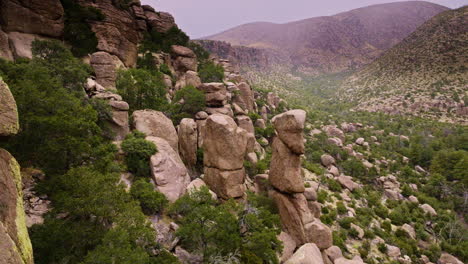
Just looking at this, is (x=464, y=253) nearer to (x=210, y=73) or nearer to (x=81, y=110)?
(x=81, y=110)

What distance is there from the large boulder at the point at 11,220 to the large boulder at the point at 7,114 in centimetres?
91

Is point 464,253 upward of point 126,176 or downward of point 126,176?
downward

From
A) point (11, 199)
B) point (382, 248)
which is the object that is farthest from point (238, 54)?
point (11, 199)

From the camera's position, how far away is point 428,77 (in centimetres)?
8031

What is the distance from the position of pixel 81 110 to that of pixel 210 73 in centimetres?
3080

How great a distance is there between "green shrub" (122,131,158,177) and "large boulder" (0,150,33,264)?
11642mm

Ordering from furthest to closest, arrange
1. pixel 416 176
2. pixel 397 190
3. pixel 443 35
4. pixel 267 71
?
pixel 267 71 → pixel 443 35 → pixel 416 176 → pixel 397 190

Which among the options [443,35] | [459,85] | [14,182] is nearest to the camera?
[14,182]

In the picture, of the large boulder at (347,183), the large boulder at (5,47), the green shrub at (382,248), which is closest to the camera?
the large boulder at (5,47)

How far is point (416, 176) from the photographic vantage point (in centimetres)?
4181

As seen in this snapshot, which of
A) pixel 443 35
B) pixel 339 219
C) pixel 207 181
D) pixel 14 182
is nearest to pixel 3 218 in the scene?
pixel 14 182

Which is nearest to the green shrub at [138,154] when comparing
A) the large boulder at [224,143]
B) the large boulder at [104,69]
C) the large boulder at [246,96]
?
the large boulder at [224,143]

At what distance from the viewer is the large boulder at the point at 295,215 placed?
1778 centimetres

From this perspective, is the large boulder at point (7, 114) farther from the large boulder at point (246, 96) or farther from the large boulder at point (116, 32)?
the large boulder at point (246, 96)
